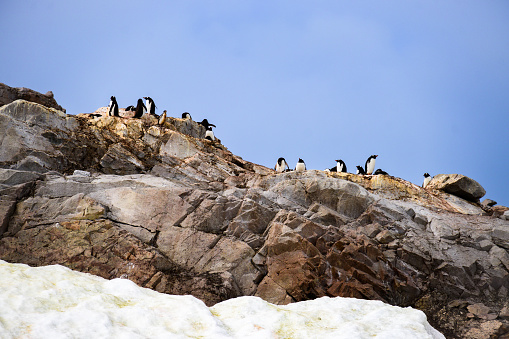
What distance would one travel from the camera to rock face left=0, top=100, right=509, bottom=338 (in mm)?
15789

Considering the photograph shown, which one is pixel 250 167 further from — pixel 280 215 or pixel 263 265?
pixel 263 265

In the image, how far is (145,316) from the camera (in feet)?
24.7

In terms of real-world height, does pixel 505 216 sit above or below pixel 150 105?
below

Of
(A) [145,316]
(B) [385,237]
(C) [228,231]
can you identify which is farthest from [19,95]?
(A) [145,316]

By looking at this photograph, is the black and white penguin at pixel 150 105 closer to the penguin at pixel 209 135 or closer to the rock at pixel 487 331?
the penguin at pixel 209 135

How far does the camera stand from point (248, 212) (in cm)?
1842

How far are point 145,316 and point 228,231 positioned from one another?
10219 mm

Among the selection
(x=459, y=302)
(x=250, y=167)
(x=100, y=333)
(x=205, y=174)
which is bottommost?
(x=100, y=333)

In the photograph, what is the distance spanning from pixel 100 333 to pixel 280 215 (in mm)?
12358

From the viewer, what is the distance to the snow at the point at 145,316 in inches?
267

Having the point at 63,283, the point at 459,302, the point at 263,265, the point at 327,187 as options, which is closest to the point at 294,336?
the point at 63,283

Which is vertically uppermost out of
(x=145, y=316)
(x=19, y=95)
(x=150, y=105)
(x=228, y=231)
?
(x=150, y=105)

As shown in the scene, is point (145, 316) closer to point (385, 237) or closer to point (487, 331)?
point (487, 331)

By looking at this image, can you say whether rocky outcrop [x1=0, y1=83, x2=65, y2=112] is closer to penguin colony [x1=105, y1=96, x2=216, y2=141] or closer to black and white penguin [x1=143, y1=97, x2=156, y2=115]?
penguin colony [x1=105, y1=96, x2=216, y2=141]
